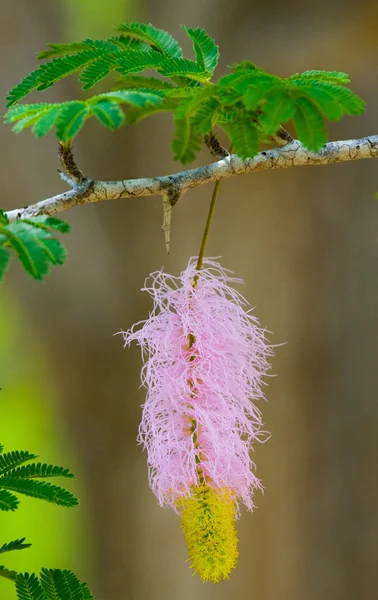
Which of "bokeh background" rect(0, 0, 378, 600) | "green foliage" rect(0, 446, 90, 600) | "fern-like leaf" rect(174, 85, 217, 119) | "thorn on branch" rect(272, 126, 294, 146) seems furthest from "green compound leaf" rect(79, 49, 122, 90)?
"bokeh background" rect(0, 0, 378, 600)

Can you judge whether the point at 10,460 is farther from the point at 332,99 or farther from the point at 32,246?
the point at 332,99

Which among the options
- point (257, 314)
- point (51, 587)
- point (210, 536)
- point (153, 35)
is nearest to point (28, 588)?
point (51, 587)

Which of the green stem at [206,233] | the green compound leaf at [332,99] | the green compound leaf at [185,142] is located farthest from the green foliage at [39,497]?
the green compound leaf at [332,99]

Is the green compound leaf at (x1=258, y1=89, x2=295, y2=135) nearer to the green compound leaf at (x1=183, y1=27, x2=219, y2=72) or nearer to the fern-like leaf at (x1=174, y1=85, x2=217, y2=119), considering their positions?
the fern-like leaf at (x1=174, y1=85, x2=217, y2=119)

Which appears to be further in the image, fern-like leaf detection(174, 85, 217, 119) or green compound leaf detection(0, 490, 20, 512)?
green compound leaf detection(0, 490, 20, 512)

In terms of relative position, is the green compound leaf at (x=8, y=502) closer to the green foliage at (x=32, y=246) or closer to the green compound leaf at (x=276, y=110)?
the green foliage at (x=32, y=246)

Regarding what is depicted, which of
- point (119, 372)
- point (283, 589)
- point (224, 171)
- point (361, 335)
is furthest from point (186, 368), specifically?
point (283, 589)

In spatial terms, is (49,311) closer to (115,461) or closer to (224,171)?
(115,461)
